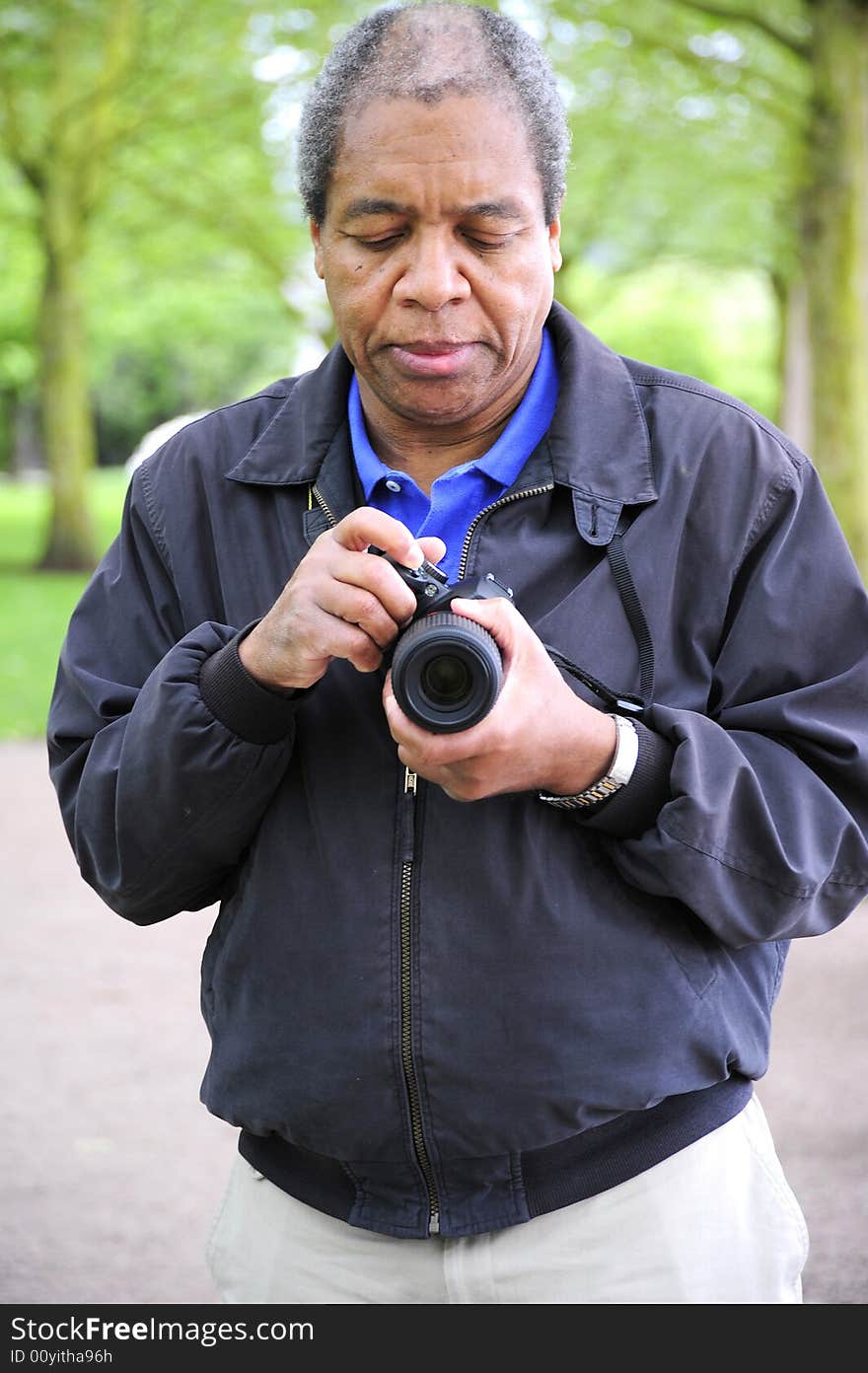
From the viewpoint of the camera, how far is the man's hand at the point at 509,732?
1.86 metres

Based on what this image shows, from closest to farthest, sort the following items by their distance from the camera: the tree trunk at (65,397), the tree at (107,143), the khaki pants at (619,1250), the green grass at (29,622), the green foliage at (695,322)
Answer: the khaki pants at (619,1250)
the green grass at (29,622)
the tree at (107,143)
the tree trunk at (65,397)
the green foliage at (695,322)

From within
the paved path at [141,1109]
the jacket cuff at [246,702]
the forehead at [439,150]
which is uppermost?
the forehead at [439,150]

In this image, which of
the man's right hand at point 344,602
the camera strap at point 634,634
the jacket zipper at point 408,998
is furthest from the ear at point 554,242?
the jacket zipper at point 408,998

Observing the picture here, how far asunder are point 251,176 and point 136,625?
2037 centimetres

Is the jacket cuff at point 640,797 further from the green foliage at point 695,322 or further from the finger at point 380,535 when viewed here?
the green foliage at point 695,322

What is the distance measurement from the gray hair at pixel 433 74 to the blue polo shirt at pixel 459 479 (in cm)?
26

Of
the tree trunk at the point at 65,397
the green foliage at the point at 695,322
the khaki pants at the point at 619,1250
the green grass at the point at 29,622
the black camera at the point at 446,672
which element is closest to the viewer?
the black camera at the point at 446,672

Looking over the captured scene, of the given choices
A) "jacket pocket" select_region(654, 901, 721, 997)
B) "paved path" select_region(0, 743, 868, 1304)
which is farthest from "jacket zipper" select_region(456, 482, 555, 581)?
"paved path" select_region(0, 743, 868, 1304)

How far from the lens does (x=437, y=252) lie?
6.91 ft

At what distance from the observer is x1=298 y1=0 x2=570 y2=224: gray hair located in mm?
2109

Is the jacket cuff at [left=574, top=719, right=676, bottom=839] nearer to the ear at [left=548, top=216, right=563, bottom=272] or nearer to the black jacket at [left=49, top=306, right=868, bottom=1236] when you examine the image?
the black jacket at [left=49, top=306, right=868, bottom=1236]

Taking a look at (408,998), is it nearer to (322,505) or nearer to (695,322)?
(322,505)

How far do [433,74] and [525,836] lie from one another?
3.26 ft
